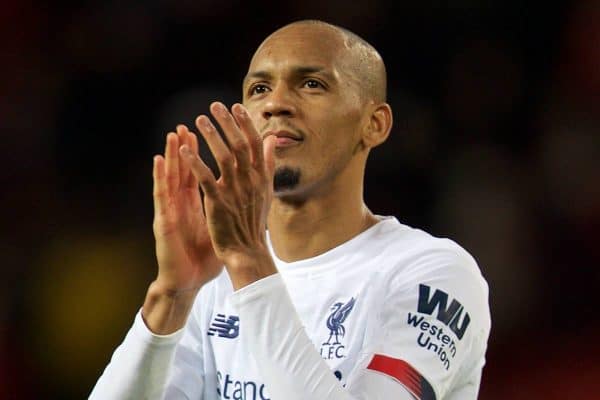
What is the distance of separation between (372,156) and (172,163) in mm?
3096

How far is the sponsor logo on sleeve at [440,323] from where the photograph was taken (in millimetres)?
2709

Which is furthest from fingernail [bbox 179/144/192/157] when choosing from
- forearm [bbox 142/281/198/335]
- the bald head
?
the bald head

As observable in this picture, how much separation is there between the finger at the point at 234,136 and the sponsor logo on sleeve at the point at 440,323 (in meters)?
0.68

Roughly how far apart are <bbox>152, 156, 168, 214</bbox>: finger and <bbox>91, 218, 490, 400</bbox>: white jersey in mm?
340

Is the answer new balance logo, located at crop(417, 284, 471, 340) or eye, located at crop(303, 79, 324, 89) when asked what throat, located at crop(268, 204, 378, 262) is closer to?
eye, located at crop(303, 79, 324, 89)

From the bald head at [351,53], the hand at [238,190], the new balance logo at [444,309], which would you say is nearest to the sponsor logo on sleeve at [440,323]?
the new balance logo at [444,309]

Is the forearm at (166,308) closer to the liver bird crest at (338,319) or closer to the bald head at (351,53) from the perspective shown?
the liver bird crest at (338,319)

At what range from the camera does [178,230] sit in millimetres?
2795

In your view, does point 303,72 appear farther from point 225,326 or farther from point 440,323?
point 440,323

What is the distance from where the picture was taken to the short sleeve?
2.65 metres

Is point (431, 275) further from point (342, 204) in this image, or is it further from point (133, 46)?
point (133, 46)

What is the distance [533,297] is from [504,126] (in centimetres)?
95

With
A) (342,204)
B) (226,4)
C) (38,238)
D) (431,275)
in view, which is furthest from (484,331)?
(226,4)

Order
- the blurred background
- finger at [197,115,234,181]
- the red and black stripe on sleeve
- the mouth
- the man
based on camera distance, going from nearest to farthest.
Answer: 1. finger at [197,115,234,181]
2. the man
3. the red and black stripe on sleeve
4. the mouth
5. the blurred background
